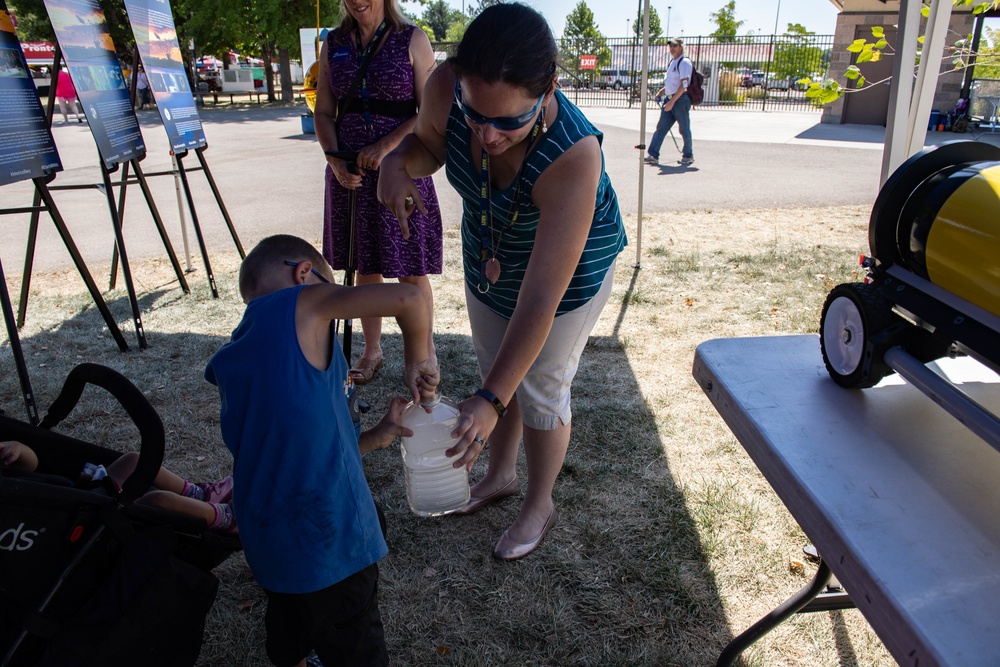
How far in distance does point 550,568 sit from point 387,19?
→ 252cm

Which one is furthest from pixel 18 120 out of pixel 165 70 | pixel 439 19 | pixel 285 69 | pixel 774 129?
pixel 439 19

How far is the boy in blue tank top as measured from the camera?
4.88ft

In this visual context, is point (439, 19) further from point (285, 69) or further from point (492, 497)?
point (492, 497)

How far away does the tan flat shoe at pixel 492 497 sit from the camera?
2.72 metres

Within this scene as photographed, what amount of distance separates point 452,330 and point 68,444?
269cm

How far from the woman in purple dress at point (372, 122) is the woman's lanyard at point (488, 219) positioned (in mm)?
1112

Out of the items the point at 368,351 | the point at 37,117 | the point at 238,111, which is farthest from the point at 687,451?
the point at 238,111

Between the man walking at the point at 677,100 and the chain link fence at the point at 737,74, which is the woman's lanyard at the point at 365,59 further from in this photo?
the chain link fence at the point at 737,74

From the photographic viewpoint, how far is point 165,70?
4.97 meters

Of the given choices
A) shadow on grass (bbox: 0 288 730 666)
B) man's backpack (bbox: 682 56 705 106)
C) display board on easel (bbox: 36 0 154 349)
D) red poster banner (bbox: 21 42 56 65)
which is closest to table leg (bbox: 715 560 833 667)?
shadow on grass (bbox: 0 288 730 666)

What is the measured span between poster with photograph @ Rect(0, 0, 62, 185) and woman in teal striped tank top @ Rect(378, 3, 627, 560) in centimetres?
235

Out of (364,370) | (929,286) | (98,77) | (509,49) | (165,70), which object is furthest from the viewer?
(165,70)

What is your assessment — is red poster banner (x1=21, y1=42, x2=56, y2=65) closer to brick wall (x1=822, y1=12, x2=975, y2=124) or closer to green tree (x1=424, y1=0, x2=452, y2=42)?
brick wall (x1=822, y1=12, x2=975, y2=124)

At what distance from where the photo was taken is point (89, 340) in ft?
14.5
